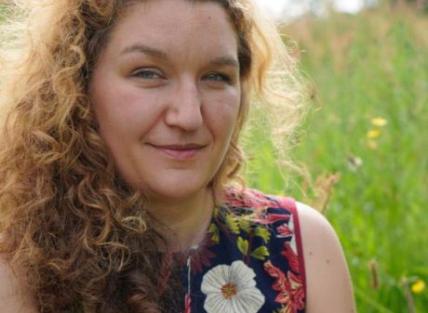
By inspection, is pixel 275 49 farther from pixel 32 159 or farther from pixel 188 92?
pixel 32 159

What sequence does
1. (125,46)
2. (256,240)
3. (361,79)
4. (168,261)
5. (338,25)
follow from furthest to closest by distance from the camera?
1. (338,25)
2. (361,79)
3. (256,240)
4. (168,261)
5. (125,46)

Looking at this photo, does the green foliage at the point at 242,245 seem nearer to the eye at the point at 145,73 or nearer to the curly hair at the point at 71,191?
the curly hair at the point at 71,191

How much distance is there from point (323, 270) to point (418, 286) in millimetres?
779

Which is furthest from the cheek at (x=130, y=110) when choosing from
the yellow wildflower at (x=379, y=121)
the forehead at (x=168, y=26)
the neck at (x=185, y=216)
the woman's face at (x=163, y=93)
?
the yellow wildflower at (x=379, y=121)

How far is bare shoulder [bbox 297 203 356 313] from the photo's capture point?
235cm

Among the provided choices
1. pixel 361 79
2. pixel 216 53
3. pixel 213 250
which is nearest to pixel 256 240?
pixel 213 250

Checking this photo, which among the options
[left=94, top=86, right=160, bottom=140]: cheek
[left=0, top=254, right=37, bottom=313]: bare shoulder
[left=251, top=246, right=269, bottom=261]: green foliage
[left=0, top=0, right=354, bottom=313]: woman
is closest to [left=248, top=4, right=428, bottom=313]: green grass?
[left=251, top=246, right=269, bottom=261]: green foliage

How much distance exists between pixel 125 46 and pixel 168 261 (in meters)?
0.51

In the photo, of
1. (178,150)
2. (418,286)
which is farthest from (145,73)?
(418,286)

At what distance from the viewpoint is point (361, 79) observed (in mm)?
4094

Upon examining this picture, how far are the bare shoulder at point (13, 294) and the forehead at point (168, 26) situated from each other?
1.77ft

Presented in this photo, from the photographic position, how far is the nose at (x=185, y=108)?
2.03 meters

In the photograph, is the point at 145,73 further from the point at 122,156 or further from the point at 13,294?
the point at 13,294

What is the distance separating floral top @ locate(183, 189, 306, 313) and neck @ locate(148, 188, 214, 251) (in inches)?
0.9
